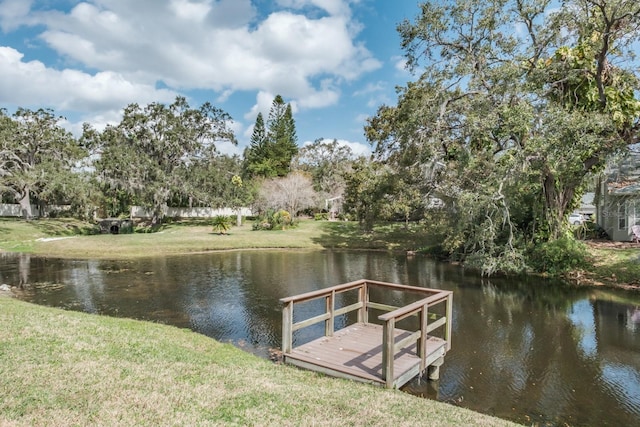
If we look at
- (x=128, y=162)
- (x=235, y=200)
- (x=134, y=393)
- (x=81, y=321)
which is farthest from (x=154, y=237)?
(x=134, y=393)

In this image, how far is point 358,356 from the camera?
667cm

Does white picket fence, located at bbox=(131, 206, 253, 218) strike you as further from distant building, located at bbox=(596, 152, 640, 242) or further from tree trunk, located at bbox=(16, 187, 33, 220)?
distant building, located at bbox=(596, 152, 640, 242)

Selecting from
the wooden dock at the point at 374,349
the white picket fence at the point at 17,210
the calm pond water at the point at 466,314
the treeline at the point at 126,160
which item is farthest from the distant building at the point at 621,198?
the white picket fence at the point at 17,210

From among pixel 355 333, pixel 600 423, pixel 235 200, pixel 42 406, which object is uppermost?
pixel 235 200

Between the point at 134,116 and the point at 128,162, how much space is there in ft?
12.6

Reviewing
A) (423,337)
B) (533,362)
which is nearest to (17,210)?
(423,337)

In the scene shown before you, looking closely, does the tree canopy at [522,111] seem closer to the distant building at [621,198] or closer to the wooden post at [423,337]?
the distant building at [621,198]

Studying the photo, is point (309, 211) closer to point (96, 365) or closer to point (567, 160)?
point (567, 160)

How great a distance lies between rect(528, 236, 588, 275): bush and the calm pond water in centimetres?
187

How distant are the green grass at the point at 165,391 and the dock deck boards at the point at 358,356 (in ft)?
0.81

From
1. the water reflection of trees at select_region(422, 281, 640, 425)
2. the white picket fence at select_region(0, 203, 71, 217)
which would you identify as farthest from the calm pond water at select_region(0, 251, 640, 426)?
the white picket fence at select_region(0, 203, 71, 217)

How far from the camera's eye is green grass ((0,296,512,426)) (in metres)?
3.90

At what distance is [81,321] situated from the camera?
7.91 meters

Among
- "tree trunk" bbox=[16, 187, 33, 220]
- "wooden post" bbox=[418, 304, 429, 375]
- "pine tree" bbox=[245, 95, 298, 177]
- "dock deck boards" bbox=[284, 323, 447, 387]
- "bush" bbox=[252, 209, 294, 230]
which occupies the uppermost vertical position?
"pine tree" bbox=[245, 95, 298, 177]
